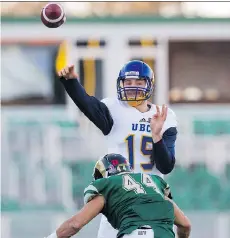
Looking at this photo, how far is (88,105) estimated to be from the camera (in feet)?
24.0

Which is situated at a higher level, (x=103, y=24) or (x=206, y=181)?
(x=103, y=24)

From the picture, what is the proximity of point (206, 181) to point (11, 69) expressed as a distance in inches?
113

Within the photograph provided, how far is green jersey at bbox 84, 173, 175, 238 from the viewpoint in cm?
639

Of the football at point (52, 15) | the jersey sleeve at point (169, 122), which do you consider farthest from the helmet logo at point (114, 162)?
the football at point (52, 15)

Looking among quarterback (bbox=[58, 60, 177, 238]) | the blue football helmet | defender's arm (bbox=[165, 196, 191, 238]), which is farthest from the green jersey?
the blue football helmet

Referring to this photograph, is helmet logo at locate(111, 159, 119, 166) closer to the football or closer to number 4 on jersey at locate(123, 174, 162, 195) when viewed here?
number 4 on jersey at locate(123, 174, 162, 195)

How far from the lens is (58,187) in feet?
45.3

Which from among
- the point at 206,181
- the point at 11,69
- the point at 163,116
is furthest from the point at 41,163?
the point at 163,116

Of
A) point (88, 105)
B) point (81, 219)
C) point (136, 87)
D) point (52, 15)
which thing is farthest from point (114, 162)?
point (52, 15)

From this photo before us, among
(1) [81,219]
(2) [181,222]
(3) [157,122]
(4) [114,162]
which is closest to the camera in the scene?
(1) [81,219]

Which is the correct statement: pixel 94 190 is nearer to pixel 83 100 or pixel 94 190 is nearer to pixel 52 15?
pixel 83 100

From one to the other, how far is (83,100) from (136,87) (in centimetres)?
40

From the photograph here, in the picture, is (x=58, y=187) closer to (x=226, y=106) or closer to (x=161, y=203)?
(x=226, y=106)

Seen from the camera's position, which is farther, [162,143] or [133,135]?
[133,135]
